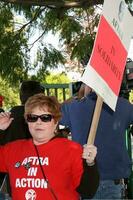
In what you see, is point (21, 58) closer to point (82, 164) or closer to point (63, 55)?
point (63, 55)

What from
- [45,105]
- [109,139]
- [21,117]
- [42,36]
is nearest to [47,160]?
[45,105]

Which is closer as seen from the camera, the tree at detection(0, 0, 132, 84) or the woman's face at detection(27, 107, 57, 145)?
the woman's face at detection(27, 107, 57, 145)

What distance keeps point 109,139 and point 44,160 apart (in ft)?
2.88

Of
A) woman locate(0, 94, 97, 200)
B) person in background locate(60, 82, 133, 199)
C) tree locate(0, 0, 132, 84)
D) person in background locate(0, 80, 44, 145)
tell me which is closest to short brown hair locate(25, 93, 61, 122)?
woman locate(0, 94, 97, 200)

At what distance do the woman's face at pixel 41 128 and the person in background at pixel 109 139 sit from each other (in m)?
0.77

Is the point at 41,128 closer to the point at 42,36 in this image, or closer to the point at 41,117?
the point at 41,117

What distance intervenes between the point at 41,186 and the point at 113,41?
758 millimetres

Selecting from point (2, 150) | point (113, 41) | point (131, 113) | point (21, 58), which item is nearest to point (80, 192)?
point (2, 150)

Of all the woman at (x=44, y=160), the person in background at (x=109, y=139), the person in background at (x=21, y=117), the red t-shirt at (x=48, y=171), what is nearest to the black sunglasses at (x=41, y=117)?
the woman at (x=44, y=160)

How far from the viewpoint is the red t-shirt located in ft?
8.56

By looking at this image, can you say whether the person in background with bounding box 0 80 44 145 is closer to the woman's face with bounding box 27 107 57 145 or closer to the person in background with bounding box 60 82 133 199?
the person in background with bounding box 60 82 133 199

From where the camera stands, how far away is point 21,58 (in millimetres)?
6098

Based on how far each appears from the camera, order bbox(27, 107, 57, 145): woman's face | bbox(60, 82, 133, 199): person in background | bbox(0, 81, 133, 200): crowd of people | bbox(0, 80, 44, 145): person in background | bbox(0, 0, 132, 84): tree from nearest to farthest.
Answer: bbox(0, 81, 133, 200): crowd of people < bbox(27, 107, 57, 145): woman's face < bbox(60, 82, 133, 199): person in background < bbox(0, 80, 44, 145): person in background < bbox(0, 0, 132, 84): tree

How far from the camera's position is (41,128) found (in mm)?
2701
